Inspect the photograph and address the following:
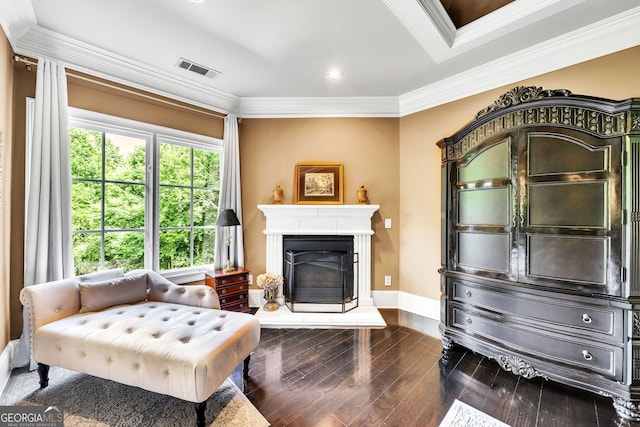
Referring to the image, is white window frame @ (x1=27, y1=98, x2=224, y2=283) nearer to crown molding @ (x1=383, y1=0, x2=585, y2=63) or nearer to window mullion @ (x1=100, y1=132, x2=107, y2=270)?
window mullion @ (x1=100, y1=132, x2=107, y2=270)

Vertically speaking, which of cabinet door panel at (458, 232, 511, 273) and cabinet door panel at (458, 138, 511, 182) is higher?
cabinet door panel at (458, 138, 511, 182)

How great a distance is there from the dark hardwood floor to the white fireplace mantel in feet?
3.15

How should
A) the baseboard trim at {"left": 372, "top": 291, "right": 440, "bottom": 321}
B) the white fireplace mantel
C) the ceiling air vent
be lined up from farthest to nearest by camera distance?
the white fireplace mantel → the baseboard trim at {"left": 372, "top": 291, "right": 440, "bottom": 321} → the ceiling air vent

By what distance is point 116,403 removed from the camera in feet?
5.76

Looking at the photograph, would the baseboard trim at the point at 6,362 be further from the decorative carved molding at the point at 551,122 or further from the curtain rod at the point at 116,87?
the decorative carved molding at the point at 551,122

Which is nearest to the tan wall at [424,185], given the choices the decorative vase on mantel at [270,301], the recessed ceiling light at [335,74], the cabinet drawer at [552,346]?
the cabinet drawer at [552,346]

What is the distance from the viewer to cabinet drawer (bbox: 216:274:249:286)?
9.89 feet

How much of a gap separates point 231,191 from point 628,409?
12.8 ft

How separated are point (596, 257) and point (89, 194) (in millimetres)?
4257

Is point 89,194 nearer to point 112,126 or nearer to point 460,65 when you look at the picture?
point 112,126

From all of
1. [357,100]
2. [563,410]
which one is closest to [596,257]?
[563,410]

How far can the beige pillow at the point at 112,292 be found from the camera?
82.4 inches

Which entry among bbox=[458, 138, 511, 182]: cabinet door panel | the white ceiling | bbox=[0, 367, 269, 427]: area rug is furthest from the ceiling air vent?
A: bbox=[0, 367, 269, 427]: area rug

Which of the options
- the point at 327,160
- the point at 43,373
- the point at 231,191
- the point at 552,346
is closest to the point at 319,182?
the point at 327,160
